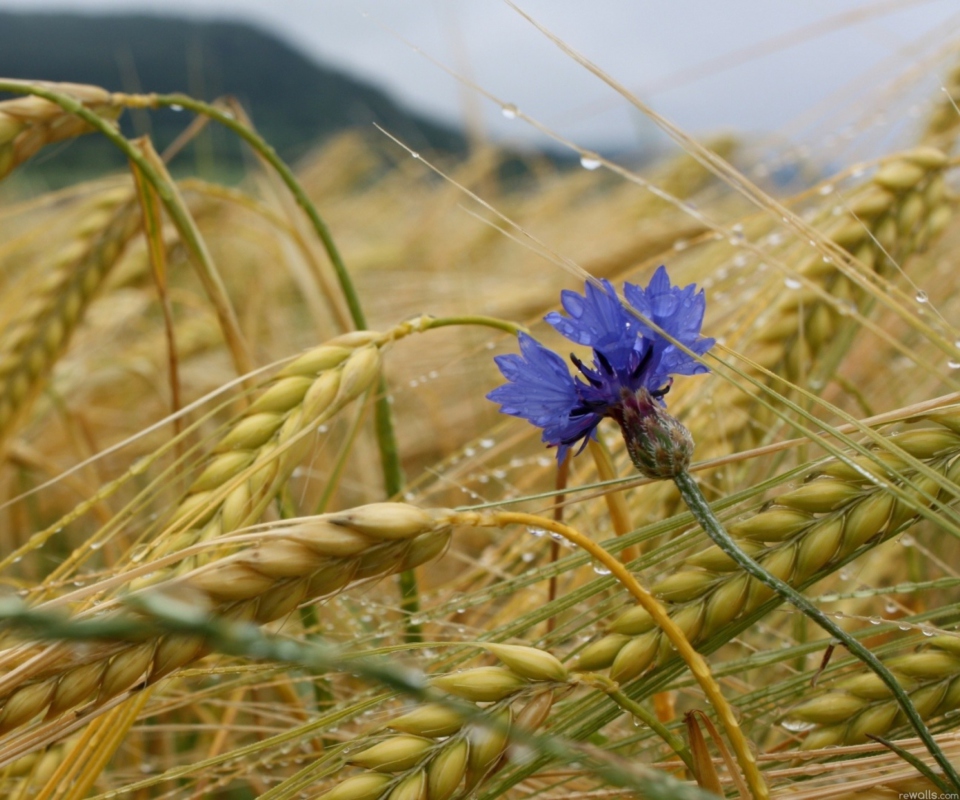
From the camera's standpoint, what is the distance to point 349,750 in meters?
0.56

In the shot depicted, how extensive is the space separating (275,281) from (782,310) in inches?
84.2

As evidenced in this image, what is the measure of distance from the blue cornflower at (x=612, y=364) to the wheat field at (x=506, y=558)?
3 cm

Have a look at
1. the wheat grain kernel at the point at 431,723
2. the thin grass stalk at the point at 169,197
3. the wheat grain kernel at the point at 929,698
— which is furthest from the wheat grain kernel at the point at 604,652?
the thin grass stalk at the point at 169,197

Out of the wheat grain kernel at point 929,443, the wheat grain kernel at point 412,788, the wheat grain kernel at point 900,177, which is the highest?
the wheat grain kernel at point 900,177

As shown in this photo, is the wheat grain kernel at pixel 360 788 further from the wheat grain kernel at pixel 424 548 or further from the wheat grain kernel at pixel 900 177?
the wheat grain kernel at pixel 900 177

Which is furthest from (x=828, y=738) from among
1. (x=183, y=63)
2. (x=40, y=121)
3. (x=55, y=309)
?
(x=183, y=63)

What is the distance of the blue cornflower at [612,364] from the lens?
0.56m

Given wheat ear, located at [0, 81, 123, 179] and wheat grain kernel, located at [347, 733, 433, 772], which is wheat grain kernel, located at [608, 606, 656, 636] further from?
wheat ear, located at [0, 81, 123, 179]

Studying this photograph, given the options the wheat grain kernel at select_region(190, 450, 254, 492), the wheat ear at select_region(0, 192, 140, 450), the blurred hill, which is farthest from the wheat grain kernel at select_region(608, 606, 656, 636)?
the blurred hill

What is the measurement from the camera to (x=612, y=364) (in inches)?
23.2

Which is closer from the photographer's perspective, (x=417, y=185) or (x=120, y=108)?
(x=120, y=108)

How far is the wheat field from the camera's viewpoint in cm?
50

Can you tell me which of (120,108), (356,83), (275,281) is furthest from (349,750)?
(356,83)

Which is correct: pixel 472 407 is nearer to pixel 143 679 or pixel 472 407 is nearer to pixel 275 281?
pixel 275 281
